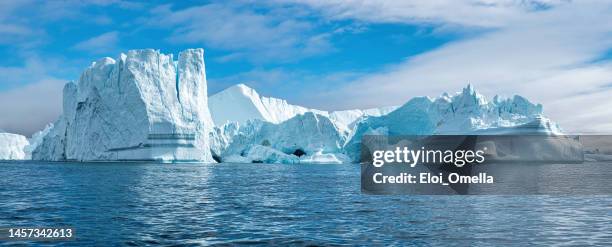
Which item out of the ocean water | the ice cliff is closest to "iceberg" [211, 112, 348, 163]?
the ice cliff

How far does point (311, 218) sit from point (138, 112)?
60.5m

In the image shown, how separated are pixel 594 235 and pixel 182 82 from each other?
7047 centimetres

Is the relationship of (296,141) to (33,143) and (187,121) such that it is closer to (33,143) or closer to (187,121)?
(187,121)

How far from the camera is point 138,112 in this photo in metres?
72.3

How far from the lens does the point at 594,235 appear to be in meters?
13.2

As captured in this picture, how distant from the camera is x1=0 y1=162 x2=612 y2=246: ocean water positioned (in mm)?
12555

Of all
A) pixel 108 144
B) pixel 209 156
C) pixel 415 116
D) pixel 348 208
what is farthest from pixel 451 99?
pixel 348 208

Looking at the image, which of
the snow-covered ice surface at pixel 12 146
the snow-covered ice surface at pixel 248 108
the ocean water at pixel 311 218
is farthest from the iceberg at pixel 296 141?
the snow-covered ice surface at pixel 12 146

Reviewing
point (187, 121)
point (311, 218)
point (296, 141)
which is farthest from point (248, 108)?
point (311, 218)

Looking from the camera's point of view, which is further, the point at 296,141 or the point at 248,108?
the point at 248,108

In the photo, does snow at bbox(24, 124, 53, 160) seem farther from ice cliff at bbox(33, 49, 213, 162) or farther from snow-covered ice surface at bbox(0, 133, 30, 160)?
ice cliff at bbox(33, 49, 213, 162)

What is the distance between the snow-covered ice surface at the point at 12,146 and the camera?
Answer: 126 m

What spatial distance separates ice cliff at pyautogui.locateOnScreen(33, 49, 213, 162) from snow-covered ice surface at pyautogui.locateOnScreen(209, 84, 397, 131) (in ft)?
177

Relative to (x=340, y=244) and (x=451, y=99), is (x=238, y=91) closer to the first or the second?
(x=451, y=99)
